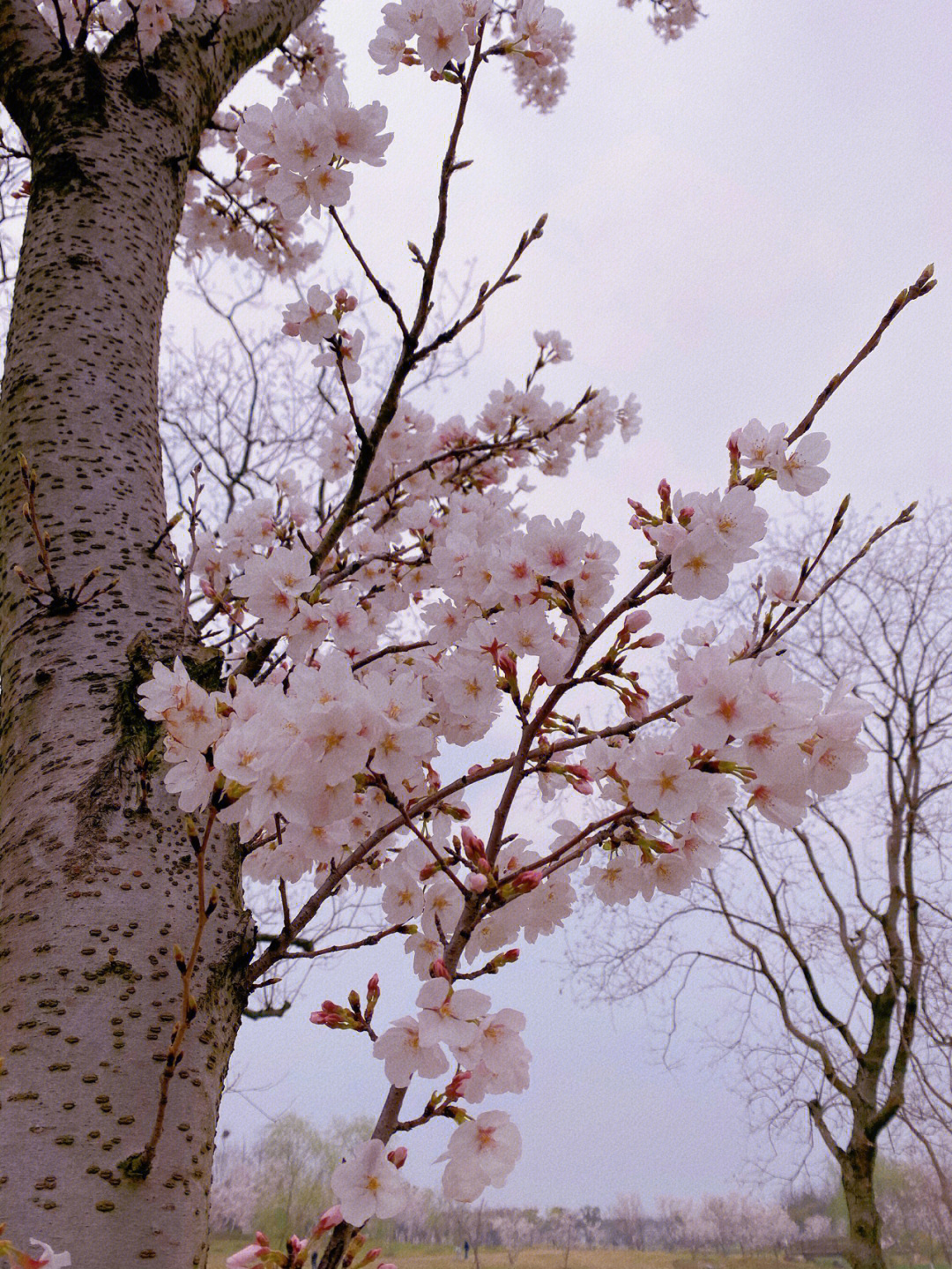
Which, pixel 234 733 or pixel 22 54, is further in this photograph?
pixel 22 54

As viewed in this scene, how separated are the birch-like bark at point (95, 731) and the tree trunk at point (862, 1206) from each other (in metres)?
6.45

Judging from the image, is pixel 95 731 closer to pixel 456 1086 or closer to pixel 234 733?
pixel 234 733

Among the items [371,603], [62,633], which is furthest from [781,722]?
[371,603]

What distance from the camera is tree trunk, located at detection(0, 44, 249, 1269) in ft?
2.41

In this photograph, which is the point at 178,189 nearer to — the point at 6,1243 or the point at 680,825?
the point at 680,825

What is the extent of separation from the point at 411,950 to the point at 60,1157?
446 mm

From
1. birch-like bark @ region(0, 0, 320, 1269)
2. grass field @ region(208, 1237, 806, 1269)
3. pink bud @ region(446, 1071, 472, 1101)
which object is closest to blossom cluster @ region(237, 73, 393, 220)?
birch-like bark @ region(0, 0, 320, 1269)

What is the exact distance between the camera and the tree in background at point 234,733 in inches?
29.5

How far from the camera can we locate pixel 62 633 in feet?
3.89

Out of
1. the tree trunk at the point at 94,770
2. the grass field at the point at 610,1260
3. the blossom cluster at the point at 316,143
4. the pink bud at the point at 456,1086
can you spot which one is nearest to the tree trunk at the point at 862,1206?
the grass field at the point at 610,1260

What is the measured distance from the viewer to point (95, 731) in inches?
41.8

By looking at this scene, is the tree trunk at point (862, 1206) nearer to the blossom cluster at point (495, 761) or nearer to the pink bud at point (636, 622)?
the blossom cluster at point (495, 761)

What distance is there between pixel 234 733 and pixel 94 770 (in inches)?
15.0

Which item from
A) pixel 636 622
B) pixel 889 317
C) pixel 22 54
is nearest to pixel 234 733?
pixel 636 622
